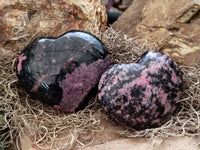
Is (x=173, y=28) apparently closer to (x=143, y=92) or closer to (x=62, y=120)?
(x=143, y=92)

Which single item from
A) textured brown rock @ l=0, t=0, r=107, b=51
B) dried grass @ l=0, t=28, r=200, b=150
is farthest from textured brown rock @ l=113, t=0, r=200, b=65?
textured brown rock @ l=0, t=0, r=107, b=51

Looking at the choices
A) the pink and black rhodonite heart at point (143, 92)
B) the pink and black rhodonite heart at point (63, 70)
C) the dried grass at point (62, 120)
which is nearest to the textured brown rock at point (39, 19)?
the dried grass at point (62, 120)

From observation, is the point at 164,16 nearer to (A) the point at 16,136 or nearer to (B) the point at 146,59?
(B) the point at 146,59

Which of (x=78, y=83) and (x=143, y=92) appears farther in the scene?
(x=78, y=83)

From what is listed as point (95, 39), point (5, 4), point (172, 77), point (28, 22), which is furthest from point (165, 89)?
point (5, 4)

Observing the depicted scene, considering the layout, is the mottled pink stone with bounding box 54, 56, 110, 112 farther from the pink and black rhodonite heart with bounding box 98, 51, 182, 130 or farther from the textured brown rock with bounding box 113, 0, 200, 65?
the textured brown rock with bounding box 113, 0, 200, 65

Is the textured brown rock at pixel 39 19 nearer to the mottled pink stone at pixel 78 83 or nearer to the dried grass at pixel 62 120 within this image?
the dried grass at pixel 62 120

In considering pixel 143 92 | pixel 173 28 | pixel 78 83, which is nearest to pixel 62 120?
pixel 78 83
